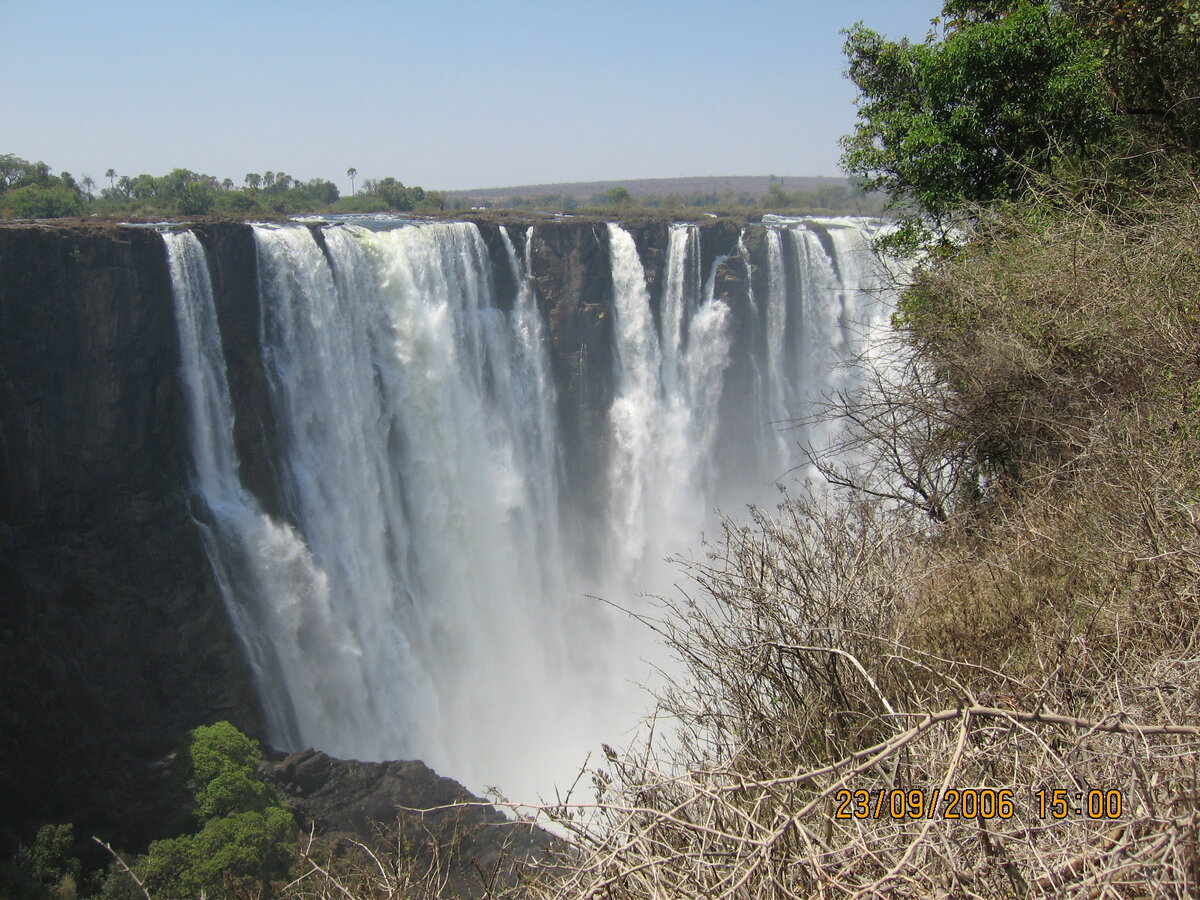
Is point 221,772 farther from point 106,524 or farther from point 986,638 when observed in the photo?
point 986,638

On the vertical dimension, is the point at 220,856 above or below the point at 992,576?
below

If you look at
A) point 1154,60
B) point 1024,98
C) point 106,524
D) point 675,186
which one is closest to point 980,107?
point 1024,98

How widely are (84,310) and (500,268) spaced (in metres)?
10.3

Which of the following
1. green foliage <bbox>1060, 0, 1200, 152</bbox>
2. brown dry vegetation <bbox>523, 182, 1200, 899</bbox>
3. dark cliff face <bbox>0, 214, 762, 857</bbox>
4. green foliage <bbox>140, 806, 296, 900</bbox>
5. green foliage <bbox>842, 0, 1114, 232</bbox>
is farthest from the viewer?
dark cliff face <bbox>0, 214, 762, 857</bbox>

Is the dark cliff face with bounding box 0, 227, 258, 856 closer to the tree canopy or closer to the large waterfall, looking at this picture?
the large waterfall

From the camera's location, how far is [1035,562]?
5.45m

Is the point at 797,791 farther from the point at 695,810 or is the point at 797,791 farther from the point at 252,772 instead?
the point at 252,772

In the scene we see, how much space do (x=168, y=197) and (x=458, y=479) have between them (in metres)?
18.5

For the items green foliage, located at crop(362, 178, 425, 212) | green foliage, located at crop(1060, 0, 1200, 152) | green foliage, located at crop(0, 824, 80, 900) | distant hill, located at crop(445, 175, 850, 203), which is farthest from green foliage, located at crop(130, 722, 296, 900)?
distant hill, located at crop(445, 175, 850, 203)

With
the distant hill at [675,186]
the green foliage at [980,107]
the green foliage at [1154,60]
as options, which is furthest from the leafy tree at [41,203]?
the distant hill at [675,186]

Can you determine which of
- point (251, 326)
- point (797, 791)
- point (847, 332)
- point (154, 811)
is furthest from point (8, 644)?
point (847, 332)

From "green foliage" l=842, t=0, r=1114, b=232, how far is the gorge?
114 inches

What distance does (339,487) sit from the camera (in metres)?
18.9

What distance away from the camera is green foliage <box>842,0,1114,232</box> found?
32.8 feet
